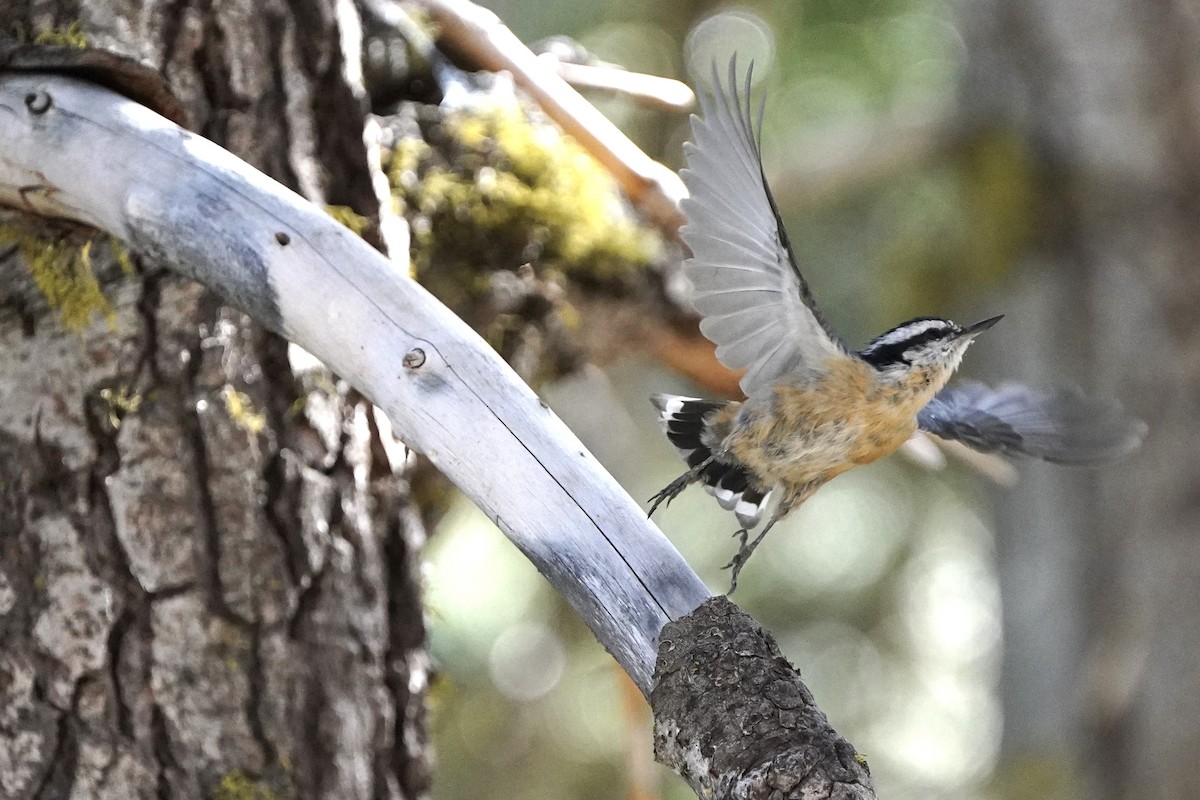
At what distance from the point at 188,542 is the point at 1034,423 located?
66.1 inches

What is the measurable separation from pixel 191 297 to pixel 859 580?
14.9ft

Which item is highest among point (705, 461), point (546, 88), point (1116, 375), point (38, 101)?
point (38, 101)

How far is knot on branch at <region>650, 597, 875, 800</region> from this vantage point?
3.53ft

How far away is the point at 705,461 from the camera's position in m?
2.18

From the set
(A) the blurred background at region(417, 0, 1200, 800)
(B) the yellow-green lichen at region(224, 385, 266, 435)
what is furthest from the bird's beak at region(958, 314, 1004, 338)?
(B) the yellow-green lichen at region(224, 385, 266, 435)

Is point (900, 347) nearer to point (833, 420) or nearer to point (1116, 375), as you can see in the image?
point (833, 420)

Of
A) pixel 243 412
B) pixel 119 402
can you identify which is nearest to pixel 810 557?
pixel 243 412

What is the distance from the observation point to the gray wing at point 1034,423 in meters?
2.26

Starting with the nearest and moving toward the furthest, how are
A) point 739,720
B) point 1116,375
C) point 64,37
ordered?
point 739,720 < point 64,37 < point 1116,375

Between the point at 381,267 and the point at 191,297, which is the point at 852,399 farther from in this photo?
the point at 191,297

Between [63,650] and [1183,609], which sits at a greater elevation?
[63,650]

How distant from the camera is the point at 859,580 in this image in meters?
5.75

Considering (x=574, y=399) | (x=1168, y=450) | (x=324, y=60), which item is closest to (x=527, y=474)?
(x=324, y=60)

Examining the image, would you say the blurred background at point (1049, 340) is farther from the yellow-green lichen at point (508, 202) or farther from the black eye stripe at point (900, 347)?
the black eye stripe at point (900, 347)
